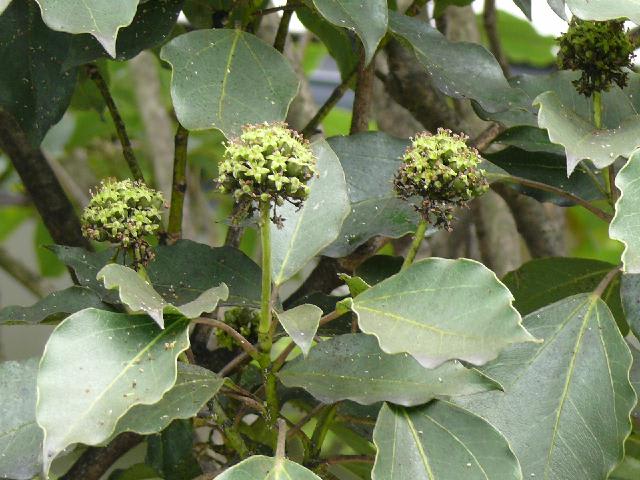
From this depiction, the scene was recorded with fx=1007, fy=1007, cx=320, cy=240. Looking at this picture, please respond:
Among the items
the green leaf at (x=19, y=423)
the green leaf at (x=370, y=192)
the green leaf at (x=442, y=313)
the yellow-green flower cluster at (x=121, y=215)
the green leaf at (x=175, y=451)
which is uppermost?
the green leaf at (x=442, y=313)

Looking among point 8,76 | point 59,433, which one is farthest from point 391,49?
point 59,433

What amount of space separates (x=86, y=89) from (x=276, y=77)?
51 centimetres

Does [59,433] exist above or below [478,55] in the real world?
below

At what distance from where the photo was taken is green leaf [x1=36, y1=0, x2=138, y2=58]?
69 centimetres

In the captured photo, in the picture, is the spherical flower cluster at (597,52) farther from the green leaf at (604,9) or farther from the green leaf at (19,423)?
the green leaf at (19,423)

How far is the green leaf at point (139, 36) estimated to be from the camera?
882 millimetres

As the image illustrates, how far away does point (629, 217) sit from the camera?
2.20 ft

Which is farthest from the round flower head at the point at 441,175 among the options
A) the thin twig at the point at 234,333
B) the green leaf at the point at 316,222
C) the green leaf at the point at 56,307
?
the green leaf at the point at 56,307

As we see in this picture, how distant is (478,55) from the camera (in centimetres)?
92

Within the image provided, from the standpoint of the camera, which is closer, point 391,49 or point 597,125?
point 597,125

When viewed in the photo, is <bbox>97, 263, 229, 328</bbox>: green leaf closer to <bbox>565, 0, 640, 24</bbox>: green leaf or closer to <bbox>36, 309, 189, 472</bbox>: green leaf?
<bbox>36, 309, 189, 472</bbox>: green leaf

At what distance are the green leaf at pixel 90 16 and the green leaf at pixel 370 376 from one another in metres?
0.28

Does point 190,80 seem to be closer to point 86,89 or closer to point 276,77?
point 276,77

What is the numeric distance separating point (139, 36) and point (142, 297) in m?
0.33
